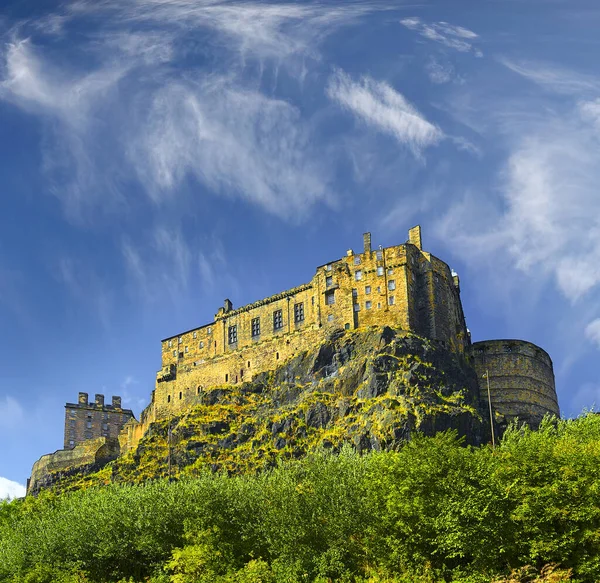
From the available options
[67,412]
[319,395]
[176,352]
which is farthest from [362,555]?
[67,412]

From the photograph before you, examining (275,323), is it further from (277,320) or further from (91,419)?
(91,419)

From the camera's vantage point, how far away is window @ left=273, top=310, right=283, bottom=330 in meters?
101

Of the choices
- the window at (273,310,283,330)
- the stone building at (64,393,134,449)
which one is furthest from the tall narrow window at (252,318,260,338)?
the stone building at (64,393,134,449)

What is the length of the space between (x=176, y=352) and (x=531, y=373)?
47529mm

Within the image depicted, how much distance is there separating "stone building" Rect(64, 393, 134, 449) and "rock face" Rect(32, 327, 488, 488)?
5178 cm

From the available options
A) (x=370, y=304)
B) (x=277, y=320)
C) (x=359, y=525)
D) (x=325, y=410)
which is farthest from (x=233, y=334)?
(x=359, y=525)

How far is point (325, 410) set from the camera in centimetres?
8356

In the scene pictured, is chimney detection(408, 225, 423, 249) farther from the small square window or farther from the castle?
the small square window

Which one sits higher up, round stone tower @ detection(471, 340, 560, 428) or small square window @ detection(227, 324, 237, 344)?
small square window @ detection(227, 324, 237, 344)

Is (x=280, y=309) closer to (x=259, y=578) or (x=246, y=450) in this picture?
(x=246, y=450)

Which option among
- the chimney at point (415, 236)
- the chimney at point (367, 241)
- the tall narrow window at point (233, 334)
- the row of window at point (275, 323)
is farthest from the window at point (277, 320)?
the chimney at point (415, 236)

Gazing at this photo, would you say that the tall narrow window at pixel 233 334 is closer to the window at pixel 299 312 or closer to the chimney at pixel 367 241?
the window at pixel 299 312

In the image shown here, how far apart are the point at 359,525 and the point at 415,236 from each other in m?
52.0

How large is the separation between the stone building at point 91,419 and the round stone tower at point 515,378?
80.5m
